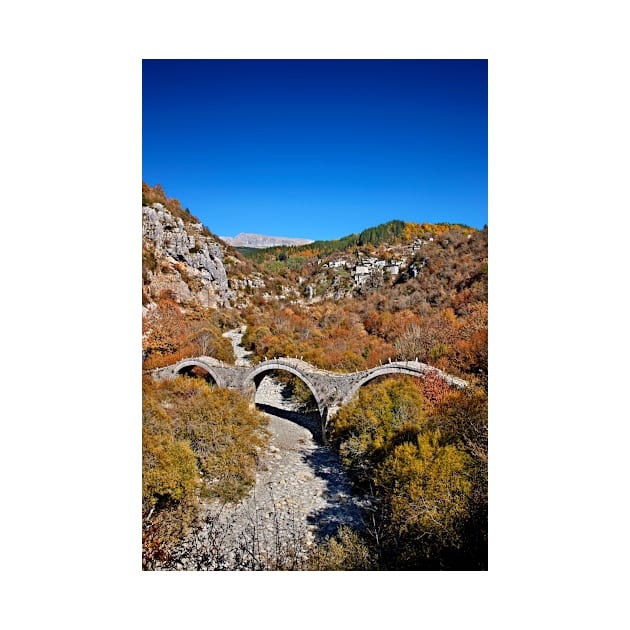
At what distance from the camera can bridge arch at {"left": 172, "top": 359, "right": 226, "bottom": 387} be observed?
13195mm

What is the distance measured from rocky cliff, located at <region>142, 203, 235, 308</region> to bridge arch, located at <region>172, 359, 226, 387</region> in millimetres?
2379

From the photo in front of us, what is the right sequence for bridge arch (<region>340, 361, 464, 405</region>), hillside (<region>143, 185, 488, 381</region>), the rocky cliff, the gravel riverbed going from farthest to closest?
the rocky cliff
hillside (<region>143, 185, 488, 381</region>)
bridge arch (<region>340, 361, 464, 405</region>)
the gravel riverbed

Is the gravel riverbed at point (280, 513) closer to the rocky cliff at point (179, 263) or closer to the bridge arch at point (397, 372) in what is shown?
the bridge arch at point (397, 372)

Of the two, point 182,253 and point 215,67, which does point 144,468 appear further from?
point 182,253

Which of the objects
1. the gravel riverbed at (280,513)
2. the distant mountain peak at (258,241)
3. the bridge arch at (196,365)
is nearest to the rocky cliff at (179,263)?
the bridge arch at (196,365)

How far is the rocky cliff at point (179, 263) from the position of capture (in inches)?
552

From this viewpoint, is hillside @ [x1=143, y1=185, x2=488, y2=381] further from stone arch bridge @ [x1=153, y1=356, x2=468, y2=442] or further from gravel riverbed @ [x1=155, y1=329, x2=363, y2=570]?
gravel riverbed @ [x1=155, y1=329, x2=363, y2=570]

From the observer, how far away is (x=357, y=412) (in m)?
9.77

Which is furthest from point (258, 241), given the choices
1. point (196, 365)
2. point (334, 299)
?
point (196, 365)

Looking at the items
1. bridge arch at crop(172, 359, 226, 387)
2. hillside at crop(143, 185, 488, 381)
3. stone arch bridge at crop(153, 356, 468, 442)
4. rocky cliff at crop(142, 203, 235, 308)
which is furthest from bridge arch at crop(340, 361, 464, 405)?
rocky cliff at crop(142, 203, 235, 308)
